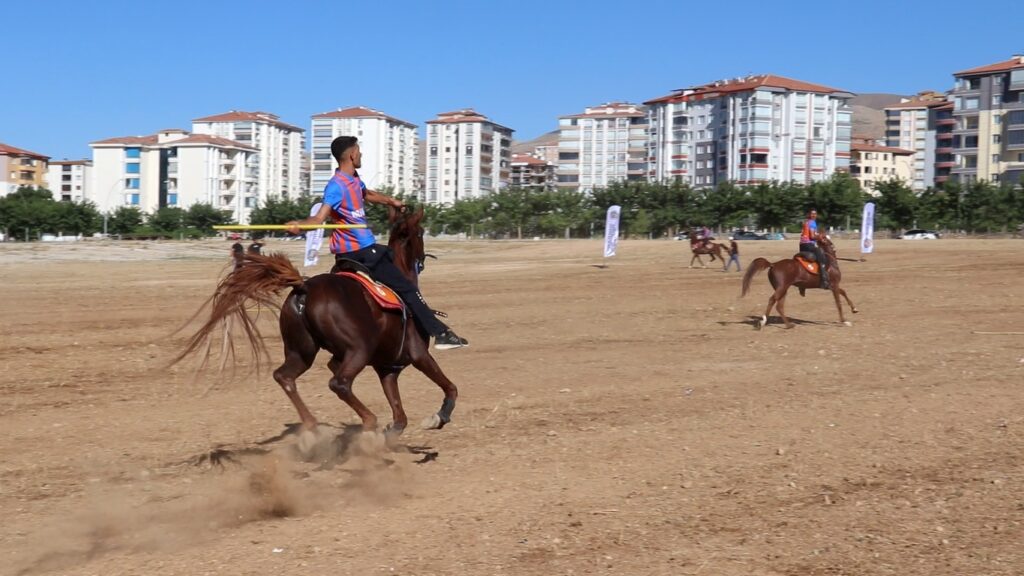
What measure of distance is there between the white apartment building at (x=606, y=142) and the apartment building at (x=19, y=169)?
286ft

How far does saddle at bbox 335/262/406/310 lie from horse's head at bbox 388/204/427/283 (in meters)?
0.43

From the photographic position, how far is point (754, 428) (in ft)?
34.3

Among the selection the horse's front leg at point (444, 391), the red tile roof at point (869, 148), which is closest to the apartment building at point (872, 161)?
the red tile roof at point (869, 148)

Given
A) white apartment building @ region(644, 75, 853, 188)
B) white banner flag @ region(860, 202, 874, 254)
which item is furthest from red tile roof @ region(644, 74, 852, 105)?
white banner flag @ region(860, 202, 874, 254)

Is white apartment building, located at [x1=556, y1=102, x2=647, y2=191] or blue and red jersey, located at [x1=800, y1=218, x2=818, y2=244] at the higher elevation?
white apartment building, located at [x1=556, y1=102, x2=647, y2=191]

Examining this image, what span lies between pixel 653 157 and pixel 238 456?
553ft

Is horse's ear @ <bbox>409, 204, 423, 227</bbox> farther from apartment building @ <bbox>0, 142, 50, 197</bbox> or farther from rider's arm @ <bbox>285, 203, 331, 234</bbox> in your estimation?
apartment building @ <bbox>0, 142, 50, 197</bbox>

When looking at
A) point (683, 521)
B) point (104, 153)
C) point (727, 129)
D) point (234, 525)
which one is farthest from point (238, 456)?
point (104, 153)

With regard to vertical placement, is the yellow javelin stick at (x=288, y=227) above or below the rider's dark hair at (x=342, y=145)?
below

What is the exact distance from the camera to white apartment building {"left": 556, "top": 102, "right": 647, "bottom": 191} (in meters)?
189

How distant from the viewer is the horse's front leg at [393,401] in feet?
28.4

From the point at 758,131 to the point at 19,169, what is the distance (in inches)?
4381

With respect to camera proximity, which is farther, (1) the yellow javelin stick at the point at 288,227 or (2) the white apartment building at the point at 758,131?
(2) the white apartment building at the point at 758,131

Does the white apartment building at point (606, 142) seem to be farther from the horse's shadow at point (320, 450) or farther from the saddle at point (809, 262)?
the horse's shadow at point (320, 450)
